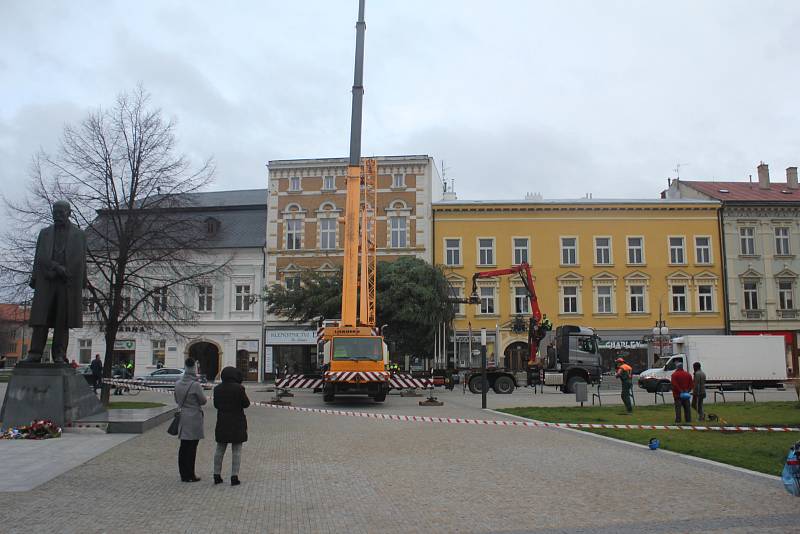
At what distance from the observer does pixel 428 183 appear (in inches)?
1828

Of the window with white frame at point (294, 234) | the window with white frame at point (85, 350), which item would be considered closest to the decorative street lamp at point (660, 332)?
the window with white frame at point (294, 234)

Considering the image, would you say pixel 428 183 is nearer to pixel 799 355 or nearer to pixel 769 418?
pixel 799 355

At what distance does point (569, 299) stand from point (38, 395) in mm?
36670

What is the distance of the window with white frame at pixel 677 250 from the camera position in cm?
4606

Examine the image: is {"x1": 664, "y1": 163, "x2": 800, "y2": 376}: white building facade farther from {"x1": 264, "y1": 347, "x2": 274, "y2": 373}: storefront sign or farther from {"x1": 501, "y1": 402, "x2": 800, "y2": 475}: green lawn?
{"x1": 264, "y1": 347, "x2": 274, "y2": 373}: storefront sign

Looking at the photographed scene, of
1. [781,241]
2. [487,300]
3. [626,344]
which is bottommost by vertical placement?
[626,344]

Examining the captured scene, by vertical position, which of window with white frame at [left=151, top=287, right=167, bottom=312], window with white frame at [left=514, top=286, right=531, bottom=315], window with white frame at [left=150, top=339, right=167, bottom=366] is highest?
window with white frame at [left=514, top=286, right=531, bottom=315]

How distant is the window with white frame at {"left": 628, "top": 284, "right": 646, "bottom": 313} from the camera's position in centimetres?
4544

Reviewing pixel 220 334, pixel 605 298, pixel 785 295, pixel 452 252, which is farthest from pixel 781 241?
pixel 220 334

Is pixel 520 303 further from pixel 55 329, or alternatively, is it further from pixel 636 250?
pixel 55 329

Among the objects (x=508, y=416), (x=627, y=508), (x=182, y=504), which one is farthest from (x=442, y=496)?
(x=508, y=416)

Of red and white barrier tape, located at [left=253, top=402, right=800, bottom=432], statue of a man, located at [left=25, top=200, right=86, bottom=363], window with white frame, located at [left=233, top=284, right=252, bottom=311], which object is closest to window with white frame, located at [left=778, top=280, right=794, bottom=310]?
red and white barrier tape, located at [left=253, top=402, right=800, bottom=432]

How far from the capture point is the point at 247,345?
46.6 metres

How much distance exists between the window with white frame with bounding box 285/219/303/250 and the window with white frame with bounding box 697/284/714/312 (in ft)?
86.8
